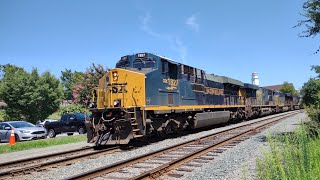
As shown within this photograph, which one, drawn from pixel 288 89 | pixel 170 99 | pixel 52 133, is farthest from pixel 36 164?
pixel 288 89

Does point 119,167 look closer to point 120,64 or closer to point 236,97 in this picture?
point 120,64

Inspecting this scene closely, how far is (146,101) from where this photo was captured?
12.5 meters

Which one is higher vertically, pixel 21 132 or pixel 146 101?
pixel 146 101

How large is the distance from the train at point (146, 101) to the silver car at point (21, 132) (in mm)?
7034

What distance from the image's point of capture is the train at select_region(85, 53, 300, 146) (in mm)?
11859

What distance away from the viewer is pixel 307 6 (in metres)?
11.9

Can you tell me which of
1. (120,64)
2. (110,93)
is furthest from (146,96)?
(120,64)

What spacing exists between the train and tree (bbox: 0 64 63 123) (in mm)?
23483

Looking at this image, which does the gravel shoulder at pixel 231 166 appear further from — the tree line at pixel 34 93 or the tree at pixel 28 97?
the tree at pixel 28 97

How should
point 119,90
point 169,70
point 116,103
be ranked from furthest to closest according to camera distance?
1. point 169,70
2. point 119,90
3. point 116,103

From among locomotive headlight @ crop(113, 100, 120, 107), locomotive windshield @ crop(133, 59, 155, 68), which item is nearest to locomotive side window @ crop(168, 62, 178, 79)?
locomotive windshield @ crop(133, 59, 155, 68)

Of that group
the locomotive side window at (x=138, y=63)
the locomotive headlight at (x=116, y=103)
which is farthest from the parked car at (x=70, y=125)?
the locomotive headlight at (x=116, y=103)

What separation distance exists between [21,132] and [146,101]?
31.2 feet

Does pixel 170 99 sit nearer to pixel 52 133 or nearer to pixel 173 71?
pixel 173 71
